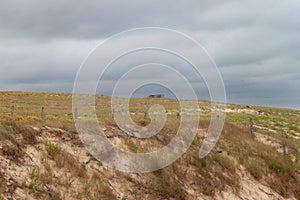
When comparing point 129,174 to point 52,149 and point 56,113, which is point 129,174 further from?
point 56,113

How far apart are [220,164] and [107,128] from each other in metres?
7.22

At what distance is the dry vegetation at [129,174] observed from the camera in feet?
39.5

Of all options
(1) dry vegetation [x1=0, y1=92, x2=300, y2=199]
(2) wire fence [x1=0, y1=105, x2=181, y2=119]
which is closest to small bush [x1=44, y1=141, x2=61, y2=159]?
(1) dry vegetation [x1=0, y1=92, x2=300, y2=199]

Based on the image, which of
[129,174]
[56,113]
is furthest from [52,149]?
[56,113]

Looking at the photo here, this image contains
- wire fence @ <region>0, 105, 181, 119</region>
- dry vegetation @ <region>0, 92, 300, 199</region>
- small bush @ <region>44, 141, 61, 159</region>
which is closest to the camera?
dry vegetation @ <region>0, 92, 300, 199</region>

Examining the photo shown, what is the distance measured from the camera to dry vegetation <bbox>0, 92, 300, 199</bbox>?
12.0 meters

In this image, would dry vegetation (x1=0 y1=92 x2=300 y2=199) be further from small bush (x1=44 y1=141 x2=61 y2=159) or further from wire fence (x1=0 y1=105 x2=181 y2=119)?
wire fence (x1=0 y1=105 x2=181 y2=119)

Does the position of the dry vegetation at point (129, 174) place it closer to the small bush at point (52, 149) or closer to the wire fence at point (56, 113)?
the small bush at point (52, 149)

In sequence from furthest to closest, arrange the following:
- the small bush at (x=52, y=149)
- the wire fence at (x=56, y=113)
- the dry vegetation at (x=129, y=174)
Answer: the wire fence at (x=56, y=113), the small bush at (x=52, y=149), the dry vegetation at (x=129, y=174)

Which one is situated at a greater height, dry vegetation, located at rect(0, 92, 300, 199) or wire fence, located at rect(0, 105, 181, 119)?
wire fence, located at rect(0, 105, 181, 119)

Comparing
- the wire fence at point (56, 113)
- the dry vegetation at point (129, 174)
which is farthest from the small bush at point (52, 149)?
the wire fence at point (56, 113)

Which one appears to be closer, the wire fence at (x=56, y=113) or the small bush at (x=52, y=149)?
the small bush at (x=52, y=149)

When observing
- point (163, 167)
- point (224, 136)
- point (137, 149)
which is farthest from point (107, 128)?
point (224, 136)

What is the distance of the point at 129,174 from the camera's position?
15.5 m
